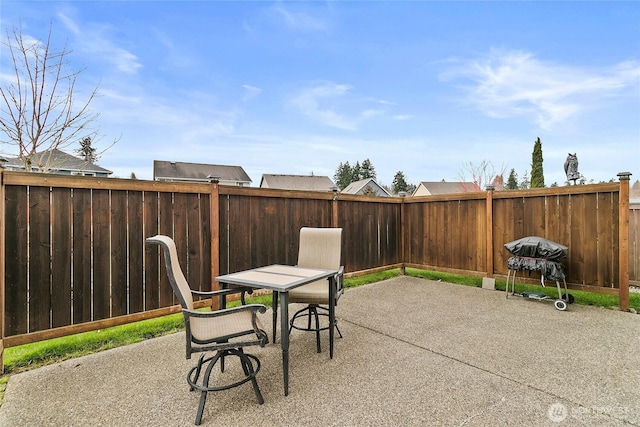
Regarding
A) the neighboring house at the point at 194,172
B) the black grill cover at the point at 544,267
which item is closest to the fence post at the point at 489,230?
the black grill cover at the point at 544,267

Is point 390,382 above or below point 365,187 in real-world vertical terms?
below

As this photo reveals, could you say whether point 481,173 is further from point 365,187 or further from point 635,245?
point 635,245

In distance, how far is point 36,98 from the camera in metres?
4.21

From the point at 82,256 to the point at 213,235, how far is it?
1.30 meters

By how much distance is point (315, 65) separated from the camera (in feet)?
28.1

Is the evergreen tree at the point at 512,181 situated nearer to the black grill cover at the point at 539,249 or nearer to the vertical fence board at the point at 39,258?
the black grill cover at the point at 539,249

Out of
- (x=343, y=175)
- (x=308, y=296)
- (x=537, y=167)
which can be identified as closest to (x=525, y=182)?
(x=537, y=167)

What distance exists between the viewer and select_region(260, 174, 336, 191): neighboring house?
24.2 meters

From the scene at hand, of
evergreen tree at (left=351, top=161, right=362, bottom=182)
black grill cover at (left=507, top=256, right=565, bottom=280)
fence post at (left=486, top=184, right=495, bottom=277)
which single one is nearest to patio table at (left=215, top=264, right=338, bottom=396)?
black grill cover at (left=507, top=256, right=565, bottom=280)

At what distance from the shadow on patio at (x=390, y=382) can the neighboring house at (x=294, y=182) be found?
21116mm

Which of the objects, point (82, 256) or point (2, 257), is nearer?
point (2, 257)

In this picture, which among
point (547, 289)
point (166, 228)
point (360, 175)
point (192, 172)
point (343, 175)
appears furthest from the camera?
point (343, 175)

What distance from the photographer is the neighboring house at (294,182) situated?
24.2 metres

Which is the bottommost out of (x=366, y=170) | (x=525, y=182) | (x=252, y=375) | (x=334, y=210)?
(x=252, y=375)
